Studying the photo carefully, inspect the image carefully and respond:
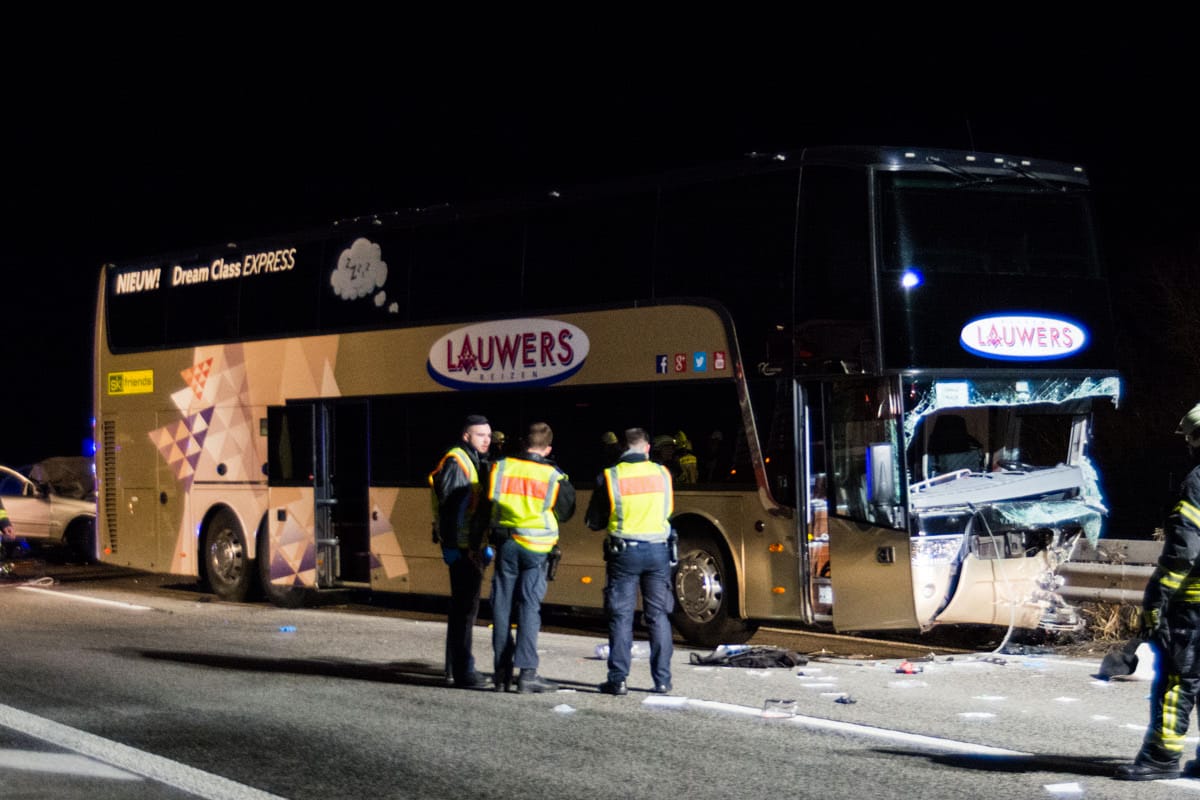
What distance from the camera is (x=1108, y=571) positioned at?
12.5 metres

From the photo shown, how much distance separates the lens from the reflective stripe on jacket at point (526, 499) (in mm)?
10719

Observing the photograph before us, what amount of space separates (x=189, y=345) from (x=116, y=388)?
1965 mm

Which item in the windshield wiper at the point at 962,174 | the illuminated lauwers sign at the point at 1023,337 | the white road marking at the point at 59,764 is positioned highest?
the windshield wiper at the point at 962,174

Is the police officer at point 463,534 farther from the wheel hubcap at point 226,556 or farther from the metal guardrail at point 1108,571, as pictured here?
the wheel hubcap at point 226,556

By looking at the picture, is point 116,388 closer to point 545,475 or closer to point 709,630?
point 709,630

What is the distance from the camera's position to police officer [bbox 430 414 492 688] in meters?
11.0

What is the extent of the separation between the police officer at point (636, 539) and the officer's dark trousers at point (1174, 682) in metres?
3.93

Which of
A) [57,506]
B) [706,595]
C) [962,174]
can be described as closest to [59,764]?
[706,595]

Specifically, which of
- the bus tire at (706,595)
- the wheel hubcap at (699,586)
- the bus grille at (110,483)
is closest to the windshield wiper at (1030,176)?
the bus tire at (706,595)

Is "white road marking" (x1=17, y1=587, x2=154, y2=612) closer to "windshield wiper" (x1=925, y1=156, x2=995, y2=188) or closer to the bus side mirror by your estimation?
the bus side mirror

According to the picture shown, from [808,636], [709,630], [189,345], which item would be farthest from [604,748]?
[189,345]

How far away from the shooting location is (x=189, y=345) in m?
19.2

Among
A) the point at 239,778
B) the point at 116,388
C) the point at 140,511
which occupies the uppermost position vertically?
the point at 116,388

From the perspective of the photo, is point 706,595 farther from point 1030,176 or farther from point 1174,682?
point 1174,682
